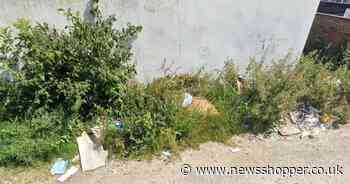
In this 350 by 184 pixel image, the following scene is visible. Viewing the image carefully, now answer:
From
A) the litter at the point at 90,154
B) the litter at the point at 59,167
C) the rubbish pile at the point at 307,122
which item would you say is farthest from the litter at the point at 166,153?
the rubbish pile at the point at 307,122

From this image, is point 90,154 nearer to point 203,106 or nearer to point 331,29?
point 203,106

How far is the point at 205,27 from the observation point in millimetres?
3703

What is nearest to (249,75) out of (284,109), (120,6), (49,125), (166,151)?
(284,109)

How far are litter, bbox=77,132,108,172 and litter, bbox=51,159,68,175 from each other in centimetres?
18

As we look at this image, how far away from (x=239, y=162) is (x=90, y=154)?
5.70 feet

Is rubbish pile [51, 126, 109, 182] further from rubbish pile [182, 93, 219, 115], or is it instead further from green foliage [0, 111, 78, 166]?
rubbish pile [182, 93, 219, 115]

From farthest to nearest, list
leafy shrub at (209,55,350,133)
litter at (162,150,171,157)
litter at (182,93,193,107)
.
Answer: litter at (182,93,193,107) → leafy shrub at (209,55,350,133) → litter at (162,150,171,157)

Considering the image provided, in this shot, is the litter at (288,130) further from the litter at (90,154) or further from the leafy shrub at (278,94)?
the litter at (90,154)

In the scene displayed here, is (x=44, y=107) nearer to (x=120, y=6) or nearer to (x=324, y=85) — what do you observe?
(x=120, y=6)

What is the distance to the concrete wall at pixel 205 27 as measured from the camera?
3.32 m

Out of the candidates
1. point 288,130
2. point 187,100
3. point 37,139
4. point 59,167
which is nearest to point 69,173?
point 59,167

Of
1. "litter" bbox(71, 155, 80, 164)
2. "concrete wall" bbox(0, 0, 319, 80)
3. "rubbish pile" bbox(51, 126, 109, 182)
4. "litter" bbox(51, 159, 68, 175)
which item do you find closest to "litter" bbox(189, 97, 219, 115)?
→ "concrete wall" bbox(0, 0, 319, 80)

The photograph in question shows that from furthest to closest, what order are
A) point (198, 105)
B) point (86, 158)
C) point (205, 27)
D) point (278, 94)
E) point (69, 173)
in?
point (205, 27) → point (198, 105) → point (278, 94) → point (86, 158) → point (69, 173)

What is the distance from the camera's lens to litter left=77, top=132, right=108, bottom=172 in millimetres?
2651
